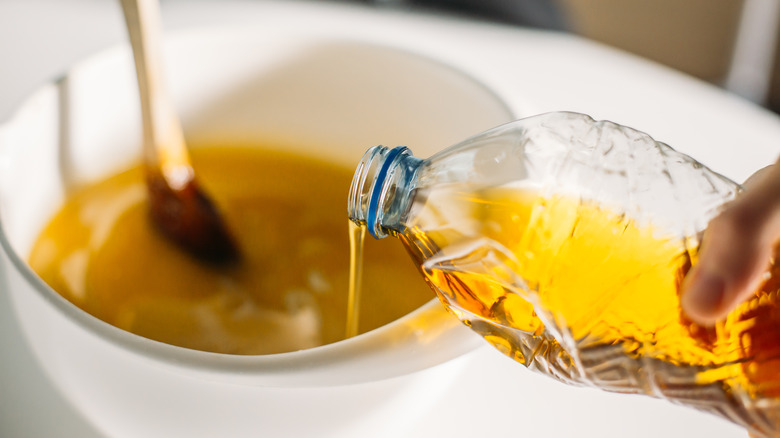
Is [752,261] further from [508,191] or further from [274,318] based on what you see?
[274,318]

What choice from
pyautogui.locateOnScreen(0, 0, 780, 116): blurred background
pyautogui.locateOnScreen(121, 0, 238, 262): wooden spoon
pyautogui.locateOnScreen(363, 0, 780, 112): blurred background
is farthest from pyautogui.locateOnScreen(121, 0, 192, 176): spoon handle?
pyautogui.locateOnScreen(363, 0, 780, 112): blurred background

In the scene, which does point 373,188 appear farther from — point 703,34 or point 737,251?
point 703,34

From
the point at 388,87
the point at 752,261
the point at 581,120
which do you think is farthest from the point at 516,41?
the point at 752,261

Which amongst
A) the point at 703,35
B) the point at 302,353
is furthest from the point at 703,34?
the point at 302,353

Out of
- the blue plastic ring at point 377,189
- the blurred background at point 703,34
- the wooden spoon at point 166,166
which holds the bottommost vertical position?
the blue plastic ring at point 377,189

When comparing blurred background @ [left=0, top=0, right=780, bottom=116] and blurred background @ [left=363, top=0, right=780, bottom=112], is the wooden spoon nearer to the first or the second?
blurred background @ [left=0, top=0, right=780, bottom=116]

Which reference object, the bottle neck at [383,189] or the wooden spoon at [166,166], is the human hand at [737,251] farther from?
the wooden spoon at [166,166]

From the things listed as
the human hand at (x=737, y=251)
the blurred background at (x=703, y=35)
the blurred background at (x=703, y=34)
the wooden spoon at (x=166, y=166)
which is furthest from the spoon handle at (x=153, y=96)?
the blurred background at (x=703, y=35)
